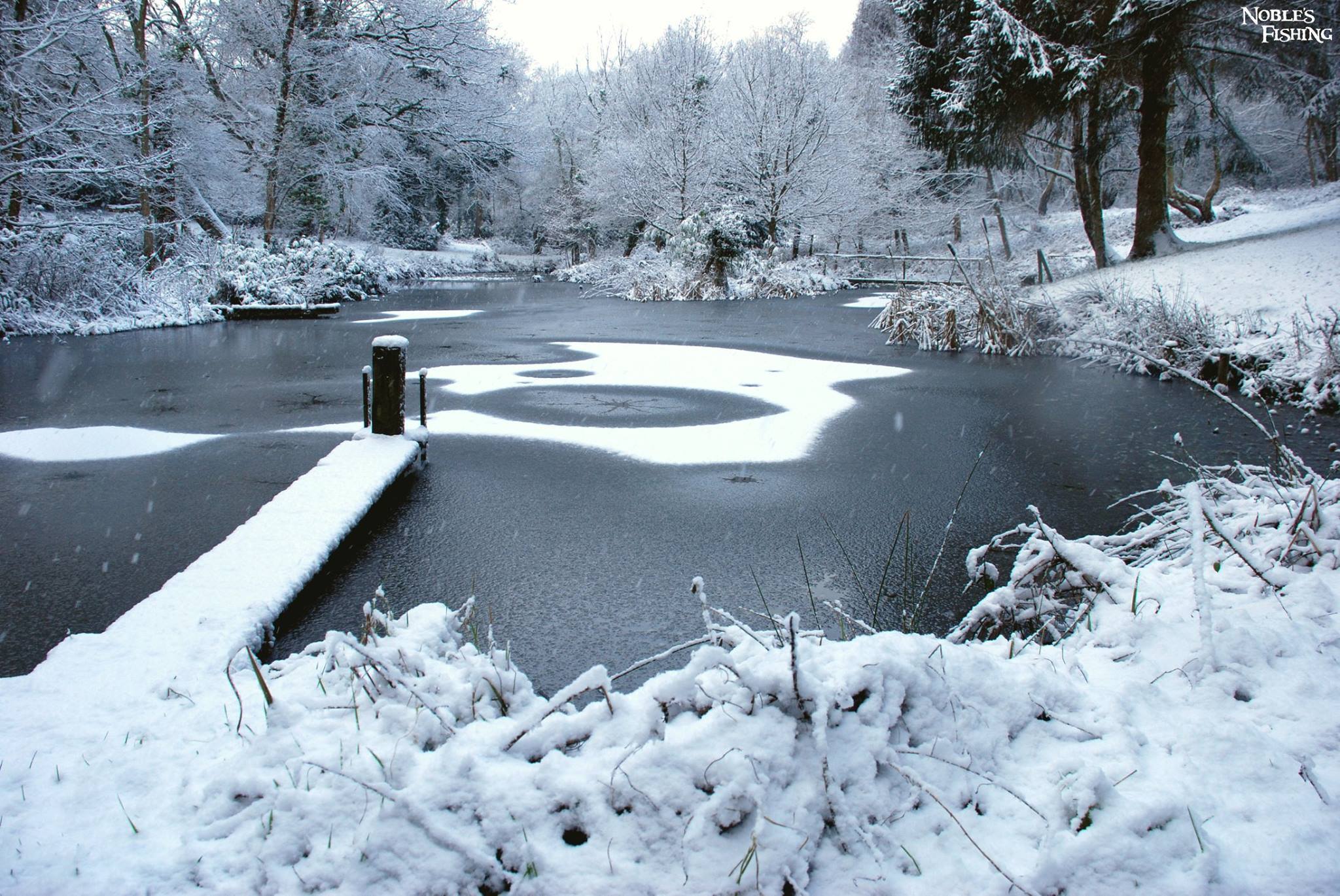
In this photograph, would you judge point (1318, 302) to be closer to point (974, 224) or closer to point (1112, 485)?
point (1112, 485)

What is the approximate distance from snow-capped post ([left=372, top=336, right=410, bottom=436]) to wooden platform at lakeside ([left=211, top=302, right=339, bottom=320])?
14630 millimetres

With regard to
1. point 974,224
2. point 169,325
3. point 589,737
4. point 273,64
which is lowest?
point 589,737

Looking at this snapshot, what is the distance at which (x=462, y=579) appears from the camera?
4.29m

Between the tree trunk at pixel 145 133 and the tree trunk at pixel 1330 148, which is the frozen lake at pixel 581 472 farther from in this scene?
the tree trunk at pixel 1330 148

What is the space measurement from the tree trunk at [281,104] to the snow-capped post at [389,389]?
73.3ft

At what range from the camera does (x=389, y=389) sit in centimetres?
652

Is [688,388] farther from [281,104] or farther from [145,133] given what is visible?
[281,104]

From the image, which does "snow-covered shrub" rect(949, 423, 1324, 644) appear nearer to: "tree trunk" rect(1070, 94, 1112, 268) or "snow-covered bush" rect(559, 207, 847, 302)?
"tree trunk" rect(1070, 94, 1112, 268)

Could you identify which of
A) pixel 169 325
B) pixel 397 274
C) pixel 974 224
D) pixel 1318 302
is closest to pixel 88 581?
pixel 1318 302

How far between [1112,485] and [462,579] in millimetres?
4550

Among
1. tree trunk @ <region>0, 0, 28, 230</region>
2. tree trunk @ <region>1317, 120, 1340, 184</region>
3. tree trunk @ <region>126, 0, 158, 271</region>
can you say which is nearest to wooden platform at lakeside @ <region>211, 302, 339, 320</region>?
tree trunk @ <region>126, 0, 158, 271</region>

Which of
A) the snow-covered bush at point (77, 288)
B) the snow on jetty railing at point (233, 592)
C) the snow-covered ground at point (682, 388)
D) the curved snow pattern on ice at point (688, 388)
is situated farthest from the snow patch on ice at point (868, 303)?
the snow on jetty railing at point (233, 592)

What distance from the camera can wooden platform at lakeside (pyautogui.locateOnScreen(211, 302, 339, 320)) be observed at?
63.0 feet

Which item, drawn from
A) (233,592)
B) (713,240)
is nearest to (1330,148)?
(713,240)
